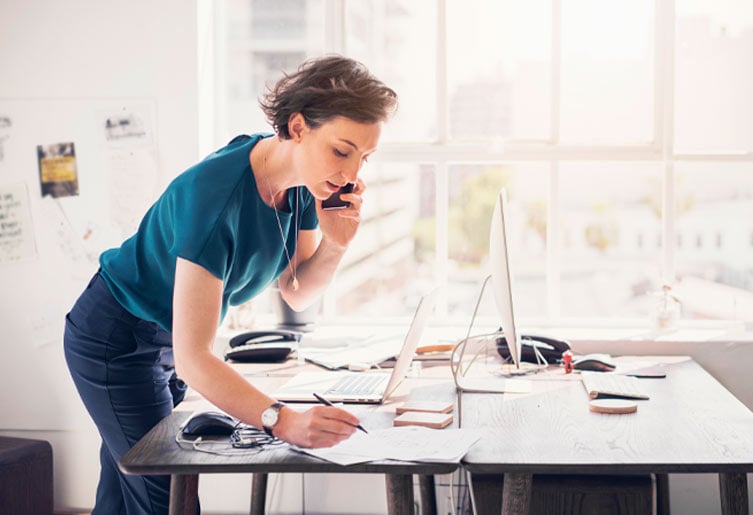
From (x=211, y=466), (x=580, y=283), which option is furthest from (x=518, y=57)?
(x=211, y=466)

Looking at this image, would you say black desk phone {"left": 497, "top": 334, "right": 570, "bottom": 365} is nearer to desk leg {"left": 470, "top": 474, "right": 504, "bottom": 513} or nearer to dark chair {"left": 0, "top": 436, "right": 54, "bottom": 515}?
desk leg {"left": 470, "top": 474, "right": 504, "bottom": 513}

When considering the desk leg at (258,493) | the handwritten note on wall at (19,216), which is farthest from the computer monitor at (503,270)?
the handwritten note on wall at (19,216)

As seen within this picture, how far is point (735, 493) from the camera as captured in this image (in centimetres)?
179

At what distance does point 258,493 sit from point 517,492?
1.28 meters

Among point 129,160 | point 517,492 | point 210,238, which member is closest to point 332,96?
point 210,238

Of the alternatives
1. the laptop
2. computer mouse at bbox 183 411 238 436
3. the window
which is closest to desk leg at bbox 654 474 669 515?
the window

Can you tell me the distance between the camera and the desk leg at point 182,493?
171 cm

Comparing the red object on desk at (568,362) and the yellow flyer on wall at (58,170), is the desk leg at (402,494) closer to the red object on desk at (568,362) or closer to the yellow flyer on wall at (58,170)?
the red object on desk at (568,362)

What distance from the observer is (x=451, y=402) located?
2.15 meters

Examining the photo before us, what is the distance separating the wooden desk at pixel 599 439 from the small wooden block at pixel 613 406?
2cm

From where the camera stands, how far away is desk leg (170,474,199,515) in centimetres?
171

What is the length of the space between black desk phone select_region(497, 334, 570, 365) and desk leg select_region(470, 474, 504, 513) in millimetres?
468

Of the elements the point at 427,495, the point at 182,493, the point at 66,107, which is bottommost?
the point at 427,495

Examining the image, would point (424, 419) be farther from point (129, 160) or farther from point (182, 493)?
point (129, 160)
